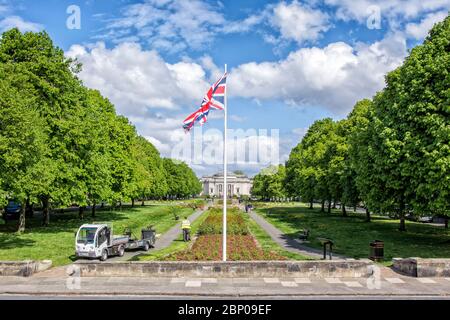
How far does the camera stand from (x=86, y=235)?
23.4 meters

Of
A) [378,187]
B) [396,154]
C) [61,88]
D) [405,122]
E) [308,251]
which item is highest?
[61,88]

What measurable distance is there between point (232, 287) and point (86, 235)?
11.1 m

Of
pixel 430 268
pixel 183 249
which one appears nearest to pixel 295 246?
pixel 183 249

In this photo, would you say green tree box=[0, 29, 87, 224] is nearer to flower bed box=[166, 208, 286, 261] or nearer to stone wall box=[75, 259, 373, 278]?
flower bed box=[166, 208, 286, 261]

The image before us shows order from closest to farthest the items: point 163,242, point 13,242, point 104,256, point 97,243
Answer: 1. point 97,243
2. point 104,256
3. point 13,242
4. point 163,242

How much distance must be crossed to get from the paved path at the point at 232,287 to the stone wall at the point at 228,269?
29 centimetres

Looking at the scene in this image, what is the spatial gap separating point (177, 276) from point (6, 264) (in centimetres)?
739

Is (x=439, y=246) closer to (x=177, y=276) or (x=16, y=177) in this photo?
(x=177, y=276)

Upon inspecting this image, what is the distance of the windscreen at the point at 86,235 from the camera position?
23.1 metres

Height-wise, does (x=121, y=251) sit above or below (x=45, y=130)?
below

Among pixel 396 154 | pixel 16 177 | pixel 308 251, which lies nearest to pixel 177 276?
pixel 308 251

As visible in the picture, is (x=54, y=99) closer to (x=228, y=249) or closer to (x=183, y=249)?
(x=183, y=249)

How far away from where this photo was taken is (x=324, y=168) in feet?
181

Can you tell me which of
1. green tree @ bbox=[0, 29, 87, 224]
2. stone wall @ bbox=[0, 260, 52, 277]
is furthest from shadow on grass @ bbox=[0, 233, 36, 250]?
stone wall @ bbox=[0, 260, 52, 277]
